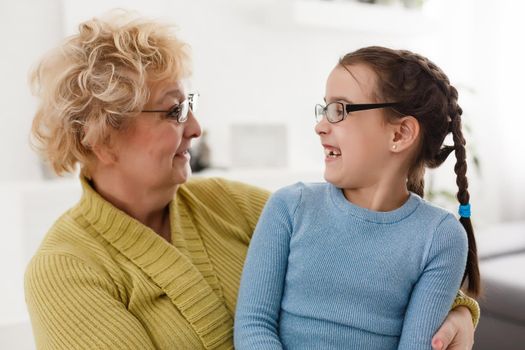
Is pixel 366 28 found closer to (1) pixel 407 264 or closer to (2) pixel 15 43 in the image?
(2) pixel 15 43

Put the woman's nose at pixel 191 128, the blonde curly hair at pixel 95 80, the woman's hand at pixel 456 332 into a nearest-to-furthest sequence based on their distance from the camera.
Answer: the woman's hand at pixel 456 332
the blonde curly hair at pixel 95 80
the woman's nose at pixel 191 128

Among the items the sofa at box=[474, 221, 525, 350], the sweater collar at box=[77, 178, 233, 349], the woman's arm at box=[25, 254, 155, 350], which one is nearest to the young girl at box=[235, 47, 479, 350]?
the sweater collar at box=[77, 178, 233, 349]

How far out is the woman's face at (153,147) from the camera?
5.16ft

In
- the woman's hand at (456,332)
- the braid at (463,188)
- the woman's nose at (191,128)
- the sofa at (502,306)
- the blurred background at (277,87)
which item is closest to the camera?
the woman's hand at (456,332)

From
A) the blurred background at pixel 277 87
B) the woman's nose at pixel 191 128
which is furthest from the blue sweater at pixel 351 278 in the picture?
the blurred background at pixel 277 87

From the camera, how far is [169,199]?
165cm

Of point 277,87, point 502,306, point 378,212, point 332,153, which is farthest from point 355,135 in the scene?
point 277,87

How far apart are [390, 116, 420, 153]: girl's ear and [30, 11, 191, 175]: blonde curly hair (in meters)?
0.58

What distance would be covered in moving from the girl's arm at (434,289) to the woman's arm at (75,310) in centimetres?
55

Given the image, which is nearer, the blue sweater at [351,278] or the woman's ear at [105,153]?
the blue sweater at [351,278]

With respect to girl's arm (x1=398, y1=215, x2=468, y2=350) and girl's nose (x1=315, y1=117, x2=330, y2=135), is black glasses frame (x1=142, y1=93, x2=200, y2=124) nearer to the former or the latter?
girl's nose (x1=315, y1=117, x2=330, y2=135)

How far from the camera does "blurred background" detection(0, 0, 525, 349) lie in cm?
281

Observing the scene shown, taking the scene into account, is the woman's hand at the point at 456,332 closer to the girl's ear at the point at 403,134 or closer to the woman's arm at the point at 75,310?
the girl's ear at the point at 403,134

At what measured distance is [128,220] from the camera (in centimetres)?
155
